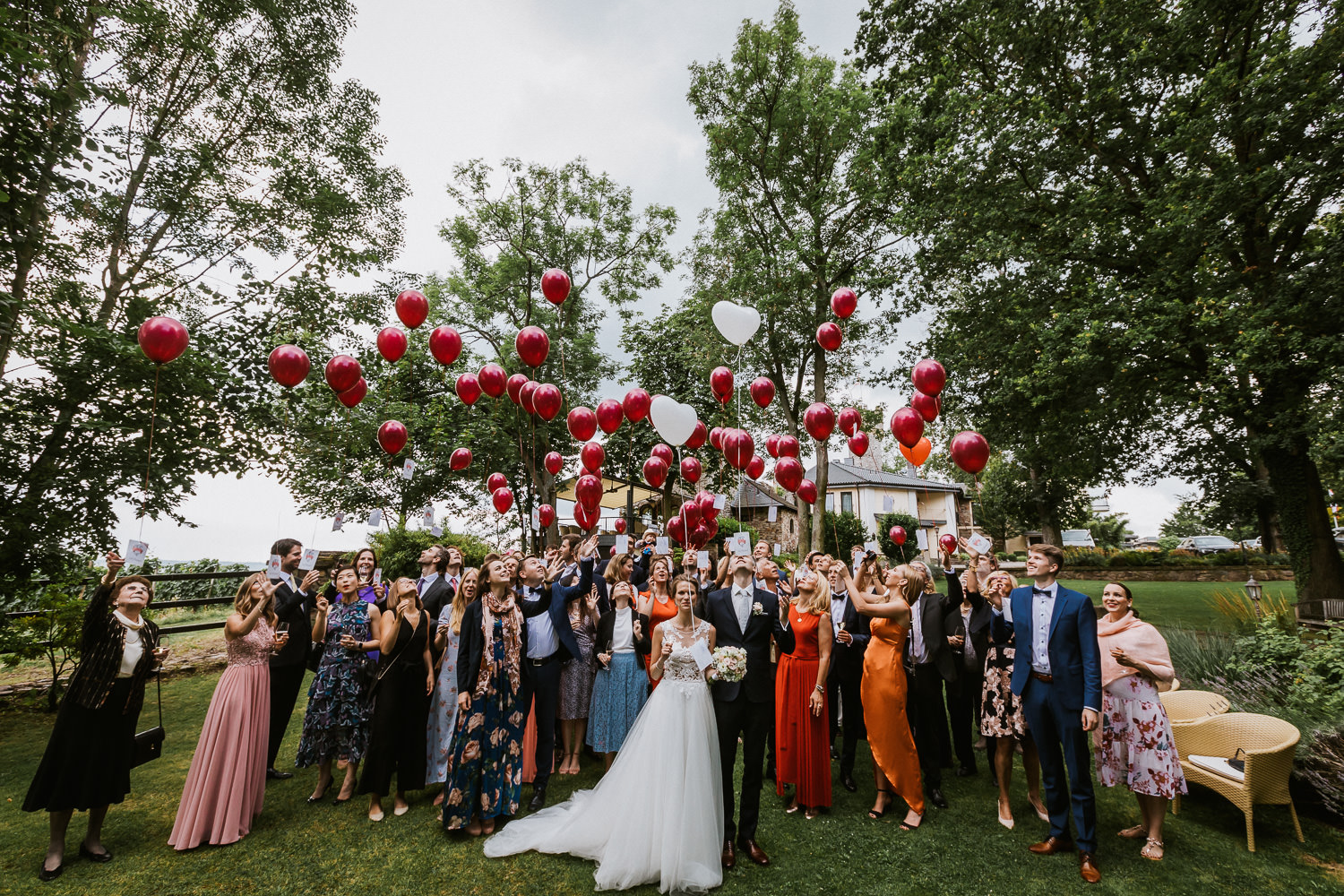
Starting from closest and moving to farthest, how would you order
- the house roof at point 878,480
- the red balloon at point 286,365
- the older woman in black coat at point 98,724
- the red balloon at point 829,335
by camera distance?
the older woman in black coat at point 98,724, the red balloon at point 286,365, the red balloon at point 829,335, the house roof at point 878,480

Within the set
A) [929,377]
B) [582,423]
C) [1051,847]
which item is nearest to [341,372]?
[582,423]

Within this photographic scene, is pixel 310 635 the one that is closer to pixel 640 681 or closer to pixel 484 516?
pixel 640 681

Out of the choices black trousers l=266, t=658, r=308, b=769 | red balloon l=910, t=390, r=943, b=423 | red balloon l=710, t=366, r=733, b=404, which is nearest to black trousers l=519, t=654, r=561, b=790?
black trousers l=266, t=658, r=308, b=769

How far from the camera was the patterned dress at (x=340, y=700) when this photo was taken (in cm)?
484

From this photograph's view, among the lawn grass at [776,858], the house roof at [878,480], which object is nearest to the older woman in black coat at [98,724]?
the lawn grass at [776,858]

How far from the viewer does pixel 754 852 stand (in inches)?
154

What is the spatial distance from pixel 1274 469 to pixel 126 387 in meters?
20.0

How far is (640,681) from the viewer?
5.59 meters

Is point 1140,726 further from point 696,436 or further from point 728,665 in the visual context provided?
point 696,436

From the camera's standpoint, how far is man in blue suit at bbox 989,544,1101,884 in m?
3.85

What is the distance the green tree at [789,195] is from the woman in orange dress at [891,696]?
12497 mm

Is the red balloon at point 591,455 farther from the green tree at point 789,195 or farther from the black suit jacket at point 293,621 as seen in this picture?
the green tree at point 789,195

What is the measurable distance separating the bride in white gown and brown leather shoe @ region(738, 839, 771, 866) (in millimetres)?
231

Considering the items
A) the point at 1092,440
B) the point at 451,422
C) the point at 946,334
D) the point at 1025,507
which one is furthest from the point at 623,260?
the point at 1025,507
